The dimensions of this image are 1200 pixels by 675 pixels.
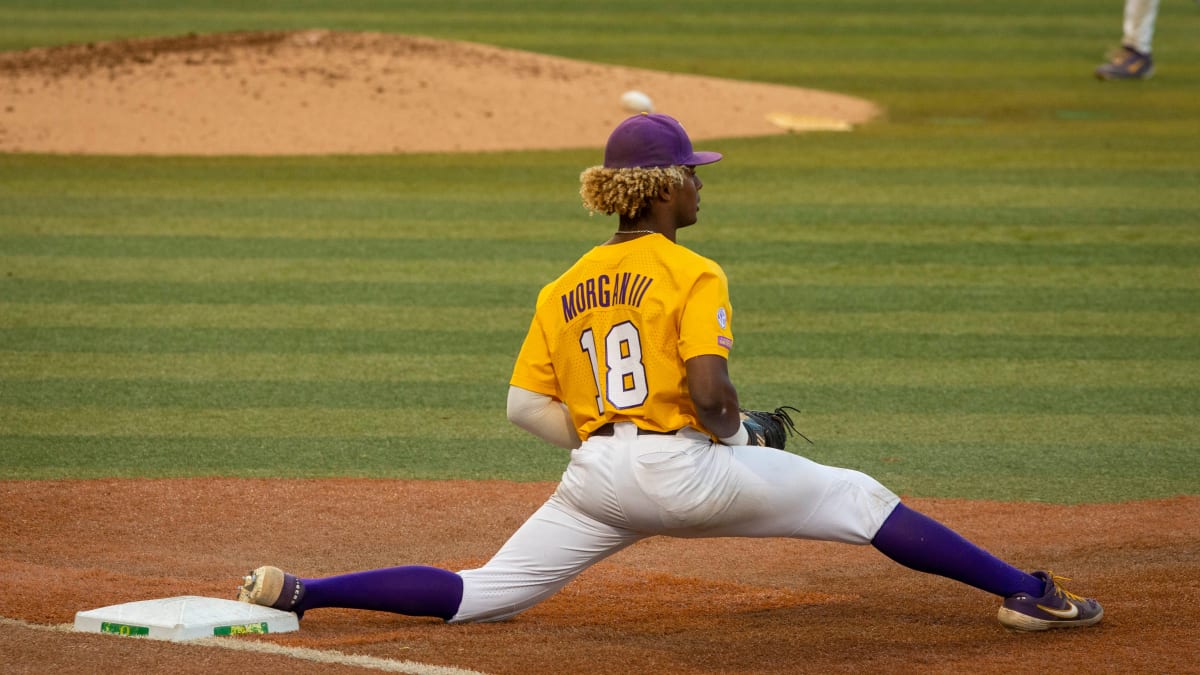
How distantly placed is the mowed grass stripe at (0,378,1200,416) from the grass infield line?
11.9 ft

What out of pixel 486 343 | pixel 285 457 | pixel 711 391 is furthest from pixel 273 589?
pixel 486 343

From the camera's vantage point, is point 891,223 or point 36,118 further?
point 36,118

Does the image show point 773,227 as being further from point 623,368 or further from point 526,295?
point 623,368

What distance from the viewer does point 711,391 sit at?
3.96 m

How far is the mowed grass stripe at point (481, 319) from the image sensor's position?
913 cm

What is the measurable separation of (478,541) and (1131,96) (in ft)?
44.2

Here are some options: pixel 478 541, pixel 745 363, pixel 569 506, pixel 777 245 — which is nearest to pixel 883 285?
pixel 777 245

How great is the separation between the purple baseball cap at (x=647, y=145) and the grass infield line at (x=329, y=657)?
1.43 metres

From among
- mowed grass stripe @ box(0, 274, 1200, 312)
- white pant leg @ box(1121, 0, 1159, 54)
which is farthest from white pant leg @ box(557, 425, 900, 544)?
white pant leg @ box(1121, 0, 1159, 54)

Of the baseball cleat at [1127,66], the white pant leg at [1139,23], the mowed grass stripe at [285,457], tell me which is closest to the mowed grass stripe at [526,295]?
the mowed grass stripe at [285,457]

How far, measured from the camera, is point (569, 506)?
4.34 m

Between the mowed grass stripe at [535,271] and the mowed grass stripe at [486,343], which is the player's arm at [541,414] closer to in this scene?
the mowed grass stripe at [486,343]

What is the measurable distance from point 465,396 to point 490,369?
475 mm

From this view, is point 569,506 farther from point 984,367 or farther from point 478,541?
point 984,367
